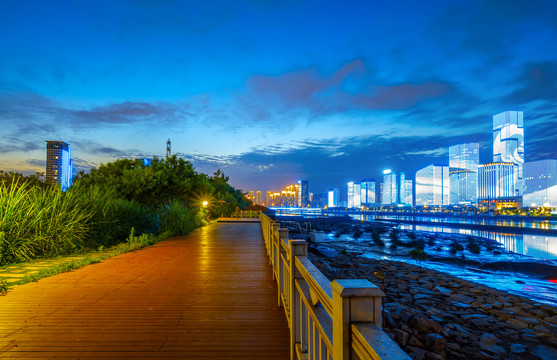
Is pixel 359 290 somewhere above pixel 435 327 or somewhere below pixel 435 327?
above

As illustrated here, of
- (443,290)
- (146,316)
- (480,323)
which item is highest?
(146,316)

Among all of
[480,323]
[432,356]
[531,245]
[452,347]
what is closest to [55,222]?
[432,356]

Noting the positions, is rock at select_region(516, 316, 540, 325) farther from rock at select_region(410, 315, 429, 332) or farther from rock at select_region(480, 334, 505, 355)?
rock at select_region(410, 315, 429, 332)

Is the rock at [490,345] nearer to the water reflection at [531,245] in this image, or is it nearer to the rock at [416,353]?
the rock at [416,353]

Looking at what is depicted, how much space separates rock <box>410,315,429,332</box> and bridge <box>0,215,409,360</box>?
367cm

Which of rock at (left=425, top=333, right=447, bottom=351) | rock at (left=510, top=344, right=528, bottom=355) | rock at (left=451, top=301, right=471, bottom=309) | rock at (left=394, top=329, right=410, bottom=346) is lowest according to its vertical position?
rock at (left=451, top=301, right=471, bottom=309)

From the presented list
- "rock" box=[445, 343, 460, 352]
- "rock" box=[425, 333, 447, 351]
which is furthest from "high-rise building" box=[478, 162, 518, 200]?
"rock" box=[425, 333, 447, 351]

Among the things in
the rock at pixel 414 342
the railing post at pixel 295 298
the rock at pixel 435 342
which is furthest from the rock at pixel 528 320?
the railing post at pixel 295 298

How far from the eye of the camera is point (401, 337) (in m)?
6.18

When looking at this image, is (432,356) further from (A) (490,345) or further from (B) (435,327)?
(A) (490,345)

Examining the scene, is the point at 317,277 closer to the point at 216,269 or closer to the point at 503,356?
the point at 216,269

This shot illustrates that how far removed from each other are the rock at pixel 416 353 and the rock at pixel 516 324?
13.6 ft

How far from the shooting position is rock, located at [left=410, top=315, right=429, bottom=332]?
690 cm

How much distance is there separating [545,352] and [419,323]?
9.31ft
